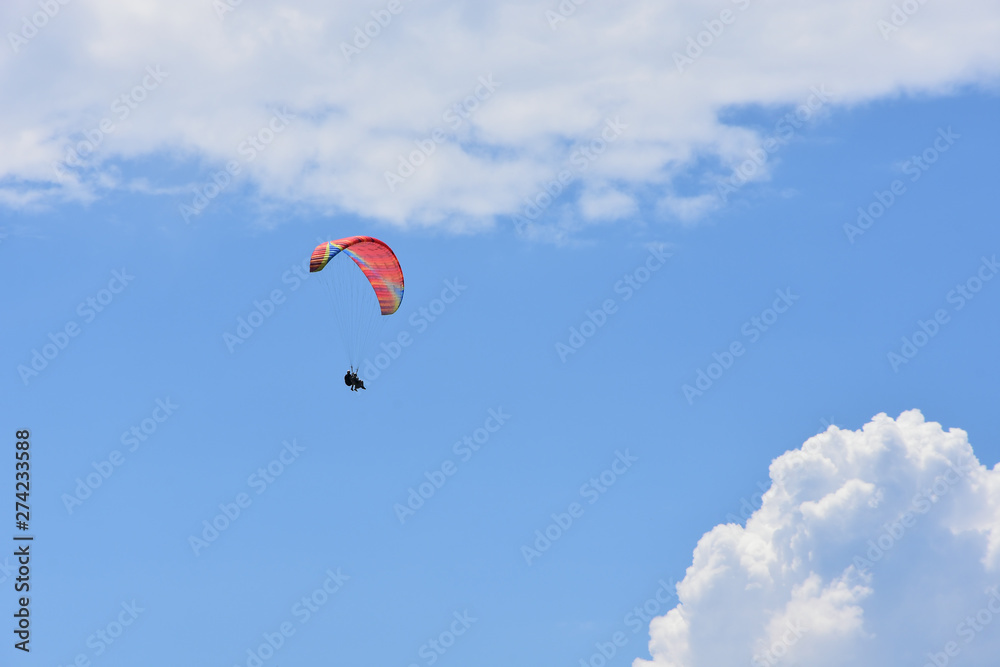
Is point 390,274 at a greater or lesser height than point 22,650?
greater

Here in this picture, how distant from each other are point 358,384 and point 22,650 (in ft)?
73.6

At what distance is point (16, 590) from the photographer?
7194 centimetres

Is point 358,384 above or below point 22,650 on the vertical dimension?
above

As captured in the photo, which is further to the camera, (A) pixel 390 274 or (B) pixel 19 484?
(A) pixel 390 274

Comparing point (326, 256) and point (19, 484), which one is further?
point (326, 256)

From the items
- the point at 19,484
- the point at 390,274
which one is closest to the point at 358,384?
the point at 390,274

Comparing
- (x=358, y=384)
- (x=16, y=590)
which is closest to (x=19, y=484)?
(x=16, y=590)

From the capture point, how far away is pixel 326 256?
7575 centimetres

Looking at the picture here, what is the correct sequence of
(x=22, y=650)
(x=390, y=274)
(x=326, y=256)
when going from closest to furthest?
(x=22, y=650)
(x=326, y=256)
(x=390, y=274)

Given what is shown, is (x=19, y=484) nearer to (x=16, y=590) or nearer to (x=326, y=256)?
(x=16, y=590)

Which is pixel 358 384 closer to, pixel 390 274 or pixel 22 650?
pixel 390 274

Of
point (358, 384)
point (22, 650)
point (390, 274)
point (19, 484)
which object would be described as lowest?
point (22, 650)

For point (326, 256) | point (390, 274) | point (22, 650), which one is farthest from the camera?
point (390, 274)

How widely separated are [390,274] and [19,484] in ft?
78.9
